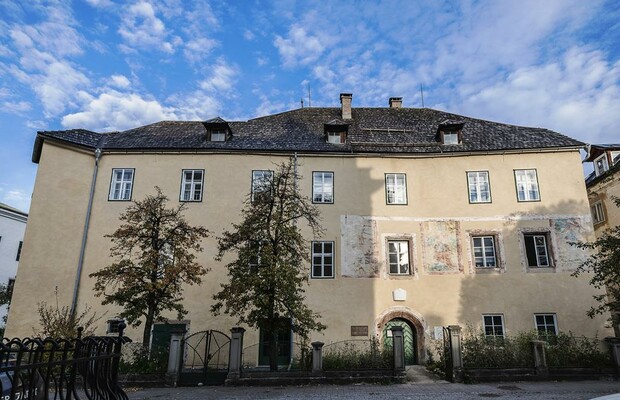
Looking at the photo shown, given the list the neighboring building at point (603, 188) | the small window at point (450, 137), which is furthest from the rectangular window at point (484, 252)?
the neighboring building at point (603, 188)

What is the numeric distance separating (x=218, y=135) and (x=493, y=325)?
52.2 feet

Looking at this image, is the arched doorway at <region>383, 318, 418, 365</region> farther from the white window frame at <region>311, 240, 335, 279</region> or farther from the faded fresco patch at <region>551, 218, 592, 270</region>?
the faded fresco patch at <region>551, 218, 592, 270</region>

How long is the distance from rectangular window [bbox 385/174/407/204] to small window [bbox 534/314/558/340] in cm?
763

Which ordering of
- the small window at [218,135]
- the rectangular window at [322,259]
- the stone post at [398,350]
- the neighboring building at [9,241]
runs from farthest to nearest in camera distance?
the neighboring building at [9,241]
the small window at [218,135]
the rectangular window at [322,259]
the stone post at [398,350]

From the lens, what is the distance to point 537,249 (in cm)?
1869

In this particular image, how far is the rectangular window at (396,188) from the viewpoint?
19.7 m

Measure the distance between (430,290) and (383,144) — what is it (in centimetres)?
754

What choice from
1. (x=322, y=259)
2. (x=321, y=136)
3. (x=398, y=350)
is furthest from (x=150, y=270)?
(x=321, y=136)

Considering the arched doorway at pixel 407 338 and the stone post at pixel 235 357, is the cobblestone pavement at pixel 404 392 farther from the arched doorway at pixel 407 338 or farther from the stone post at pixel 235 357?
the arched doorway at pixel 407 338

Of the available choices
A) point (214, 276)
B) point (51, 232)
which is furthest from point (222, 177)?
point (51, 232)

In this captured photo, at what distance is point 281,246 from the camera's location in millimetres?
14414

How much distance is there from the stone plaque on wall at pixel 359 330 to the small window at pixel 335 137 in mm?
9157

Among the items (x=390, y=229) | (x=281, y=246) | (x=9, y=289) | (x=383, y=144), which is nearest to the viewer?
(x=281, y=246)

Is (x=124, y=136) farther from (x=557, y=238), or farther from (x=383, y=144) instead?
(x=557, y=238)
